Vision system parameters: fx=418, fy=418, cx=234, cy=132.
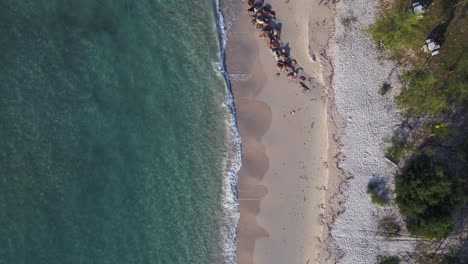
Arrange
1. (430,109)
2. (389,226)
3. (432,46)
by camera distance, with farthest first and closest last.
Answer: (389,226) → (430,109) → (432,46)

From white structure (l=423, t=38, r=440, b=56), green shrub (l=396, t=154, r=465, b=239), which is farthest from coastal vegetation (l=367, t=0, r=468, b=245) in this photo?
white structure (l=423, t=38, r=440, b=56)

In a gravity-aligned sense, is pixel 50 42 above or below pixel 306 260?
above

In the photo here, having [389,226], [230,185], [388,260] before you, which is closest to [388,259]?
[388,260]

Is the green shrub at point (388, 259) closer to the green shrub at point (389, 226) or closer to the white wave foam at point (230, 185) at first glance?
the green shrub at point (389, 226)

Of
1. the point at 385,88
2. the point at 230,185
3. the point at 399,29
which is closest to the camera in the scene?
the point at 399,29

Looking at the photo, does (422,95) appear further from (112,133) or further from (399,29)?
(112,133)

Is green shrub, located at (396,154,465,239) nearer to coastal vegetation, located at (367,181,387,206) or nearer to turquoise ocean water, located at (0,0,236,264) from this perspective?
coastal vegetation, located at (367,181,387,206)

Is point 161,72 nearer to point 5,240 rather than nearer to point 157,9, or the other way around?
point 157,9

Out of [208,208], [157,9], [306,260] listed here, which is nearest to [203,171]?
[208,208]
